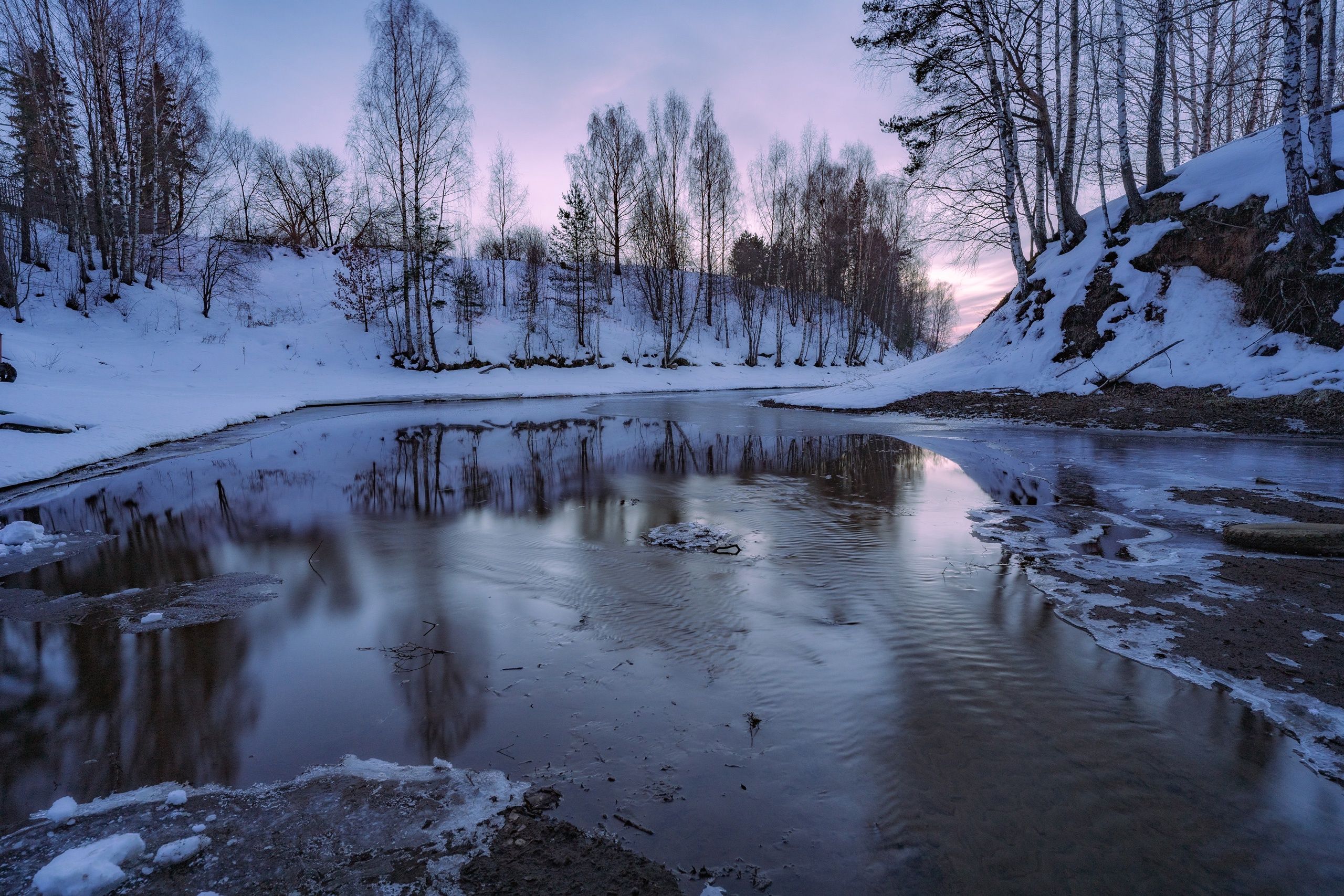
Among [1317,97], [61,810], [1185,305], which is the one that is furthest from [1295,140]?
[61,810]

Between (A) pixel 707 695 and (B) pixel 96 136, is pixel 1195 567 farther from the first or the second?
(B) pixel 96 136

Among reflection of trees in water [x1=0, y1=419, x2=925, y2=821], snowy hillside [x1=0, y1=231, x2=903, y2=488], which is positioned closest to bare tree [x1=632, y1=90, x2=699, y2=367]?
snowy hillside [x1=0, y1=231, x2=903, y2=488]

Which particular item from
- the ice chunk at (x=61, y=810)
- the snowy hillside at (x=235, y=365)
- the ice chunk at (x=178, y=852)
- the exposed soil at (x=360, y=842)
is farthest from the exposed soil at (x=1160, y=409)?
the snowy hillside at (x=235, y=365)

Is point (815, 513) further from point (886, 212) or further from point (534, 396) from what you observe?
point (886, 212)

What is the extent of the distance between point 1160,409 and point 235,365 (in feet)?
96.9

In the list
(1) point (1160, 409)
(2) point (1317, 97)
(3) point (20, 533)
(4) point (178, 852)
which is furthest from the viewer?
(2) point (1317, 97)

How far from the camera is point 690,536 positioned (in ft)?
18.4

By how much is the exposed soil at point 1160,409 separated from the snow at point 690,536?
1024 centimetres

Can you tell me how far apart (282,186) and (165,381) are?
1267 inches

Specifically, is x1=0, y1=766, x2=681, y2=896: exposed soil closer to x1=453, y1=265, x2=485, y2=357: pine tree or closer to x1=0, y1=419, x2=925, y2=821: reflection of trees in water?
x1=0, y1=419, x2=925, y2=821: reflection of trees in water

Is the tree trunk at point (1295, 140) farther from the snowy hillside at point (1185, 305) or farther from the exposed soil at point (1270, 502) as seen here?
the exposed soil at point (1270, 502)

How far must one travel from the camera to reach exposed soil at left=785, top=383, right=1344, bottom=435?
10453 millimetres

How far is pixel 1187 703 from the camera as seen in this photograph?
109 inches

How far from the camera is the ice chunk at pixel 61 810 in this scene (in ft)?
7.14
